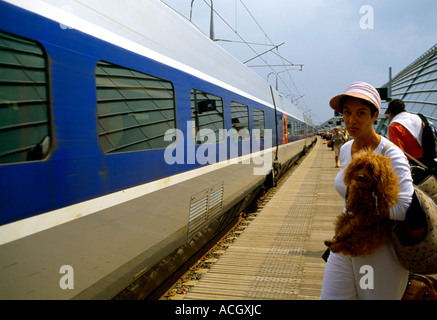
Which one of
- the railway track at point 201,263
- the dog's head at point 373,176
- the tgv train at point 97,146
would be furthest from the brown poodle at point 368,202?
the railway track at point 201,263

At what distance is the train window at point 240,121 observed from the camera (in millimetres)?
6359

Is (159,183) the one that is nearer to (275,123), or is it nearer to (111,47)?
(111,47)

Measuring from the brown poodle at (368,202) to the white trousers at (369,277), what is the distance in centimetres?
8

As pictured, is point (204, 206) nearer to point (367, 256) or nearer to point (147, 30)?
point (147, 30)

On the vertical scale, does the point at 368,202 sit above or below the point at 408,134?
below

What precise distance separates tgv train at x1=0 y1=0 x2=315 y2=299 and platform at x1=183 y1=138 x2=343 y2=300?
61cm

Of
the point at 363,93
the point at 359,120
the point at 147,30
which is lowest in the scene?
the point at 359,120

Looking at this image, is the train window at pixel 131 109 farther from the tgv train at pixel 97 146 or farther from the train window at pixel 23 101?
the train window at pixel 23 101

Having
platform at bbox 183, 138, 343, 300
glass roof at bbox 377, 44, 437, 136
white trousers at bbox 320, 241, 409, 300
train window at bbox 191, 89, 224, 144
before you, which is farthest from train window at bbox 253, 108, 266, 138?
glass roof at bbox 377, 44, 437, 136

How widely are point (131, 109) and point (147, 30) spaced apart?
2.97 ft

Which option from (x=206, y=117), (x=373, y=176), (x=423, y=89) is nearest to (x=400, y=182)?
(x=373, y=176)

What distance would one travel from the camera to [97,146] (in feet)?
8.70

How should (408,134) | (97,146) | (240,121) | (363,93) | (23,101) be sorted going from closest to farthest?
(363,93) → (23,101) → (97,146) → (408,134) → (240,121)
